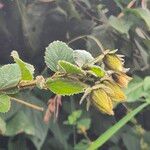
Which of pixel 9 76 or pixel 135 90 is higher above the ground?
pixel 9 76

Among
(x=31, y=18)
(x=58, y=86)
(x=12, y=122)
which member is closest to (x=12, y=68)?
(x=58, y=86)

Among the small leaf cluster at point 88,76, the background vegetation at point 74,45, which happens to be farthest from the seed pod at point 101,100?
the background vegetation at point 74,45

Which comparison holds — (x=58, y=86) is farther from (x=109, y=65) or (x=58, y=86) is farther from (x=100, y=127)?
(x=100, y=127)

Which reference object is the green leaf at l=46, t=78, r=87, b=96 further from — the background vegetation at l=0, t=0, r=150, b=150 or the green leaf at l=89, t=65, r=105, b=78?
the background vegetation at l=0, t=0, r=150, b=150

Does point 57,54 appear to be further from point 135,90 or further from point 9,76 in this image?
point 135,90

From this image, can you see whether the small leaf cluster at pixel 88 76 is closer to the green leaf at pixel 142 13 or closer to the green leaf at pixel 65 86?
the green leaf at pixel 65 86

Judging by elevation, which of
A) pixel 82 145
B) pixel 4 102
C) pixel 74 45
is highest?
pixel 4 102

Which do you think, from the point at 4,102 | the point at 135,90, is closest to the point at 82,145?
the point at 135,90
